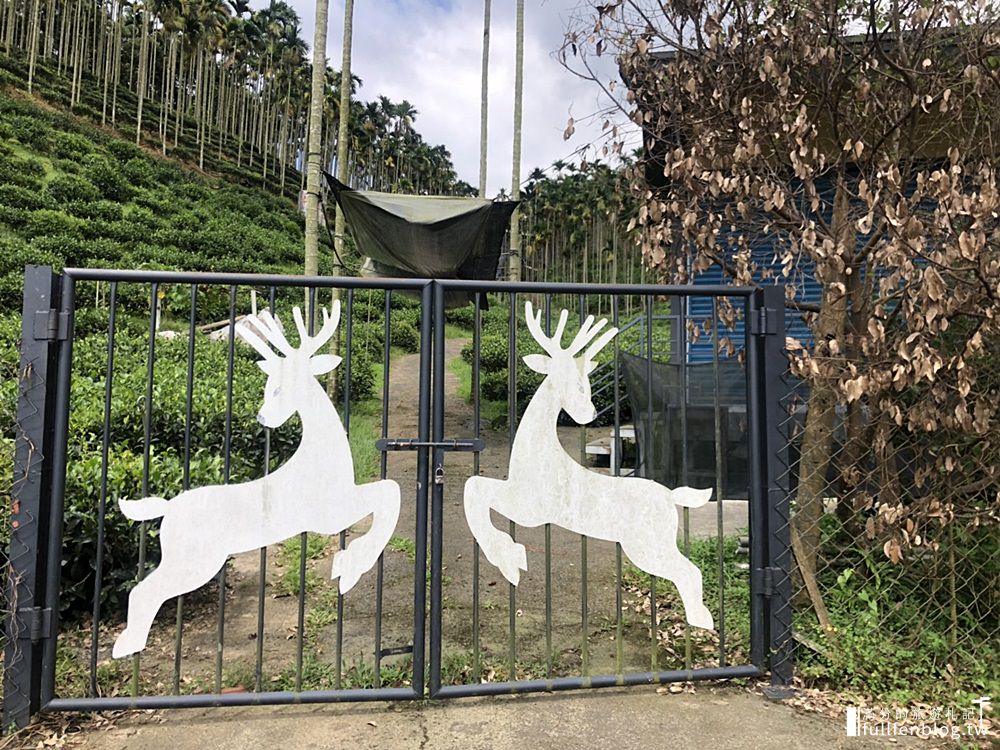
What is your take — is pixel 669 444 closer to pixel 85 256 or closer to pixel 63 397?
pixel 63 397

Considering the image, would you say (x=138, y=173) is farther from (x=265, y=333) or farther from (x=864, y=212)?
(x=864, y=212)

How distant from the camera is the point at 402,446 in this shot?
8.94 ft

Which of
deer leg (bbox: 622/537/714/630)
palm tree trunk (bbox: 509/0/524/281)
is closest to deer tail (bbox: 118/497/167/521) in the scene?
deer leg (bbox: 622/537/714/630)

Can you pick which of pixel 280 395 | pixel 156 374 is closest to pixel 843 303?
pixel 280 395

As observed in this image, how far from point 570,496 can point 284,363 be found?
54.6 inches

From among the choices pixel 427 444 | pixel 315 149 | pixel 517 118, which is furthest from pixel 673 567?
pixel 517 118

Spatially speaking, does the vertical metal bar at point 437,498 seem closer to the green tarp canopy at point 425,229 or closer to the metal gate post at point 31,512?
the metal gate post at point 31,512

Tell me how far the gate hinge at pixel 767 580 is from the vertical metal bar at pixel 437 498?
56.8 inches

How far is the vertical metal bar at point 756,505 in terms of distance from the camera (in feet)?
9.44

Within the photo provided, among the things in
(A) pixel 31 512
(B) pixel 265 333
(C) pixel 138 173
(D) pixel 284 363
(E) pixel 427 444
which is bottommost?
(A) pixel 31 512

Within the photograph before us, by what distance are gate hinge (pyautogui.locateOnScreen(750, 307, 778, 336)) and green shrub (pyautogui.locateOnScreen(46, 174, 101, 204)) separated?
76.3 feet

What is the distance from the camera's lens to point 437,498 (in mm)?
2740

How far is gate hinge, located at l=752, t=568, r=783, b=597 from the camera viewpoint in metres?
2.85

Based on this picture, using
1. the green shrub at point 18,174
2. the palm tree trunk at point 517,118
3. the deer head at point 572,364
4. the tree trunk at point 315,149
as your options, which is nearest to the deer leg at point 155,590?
the deer head at point 572,364
